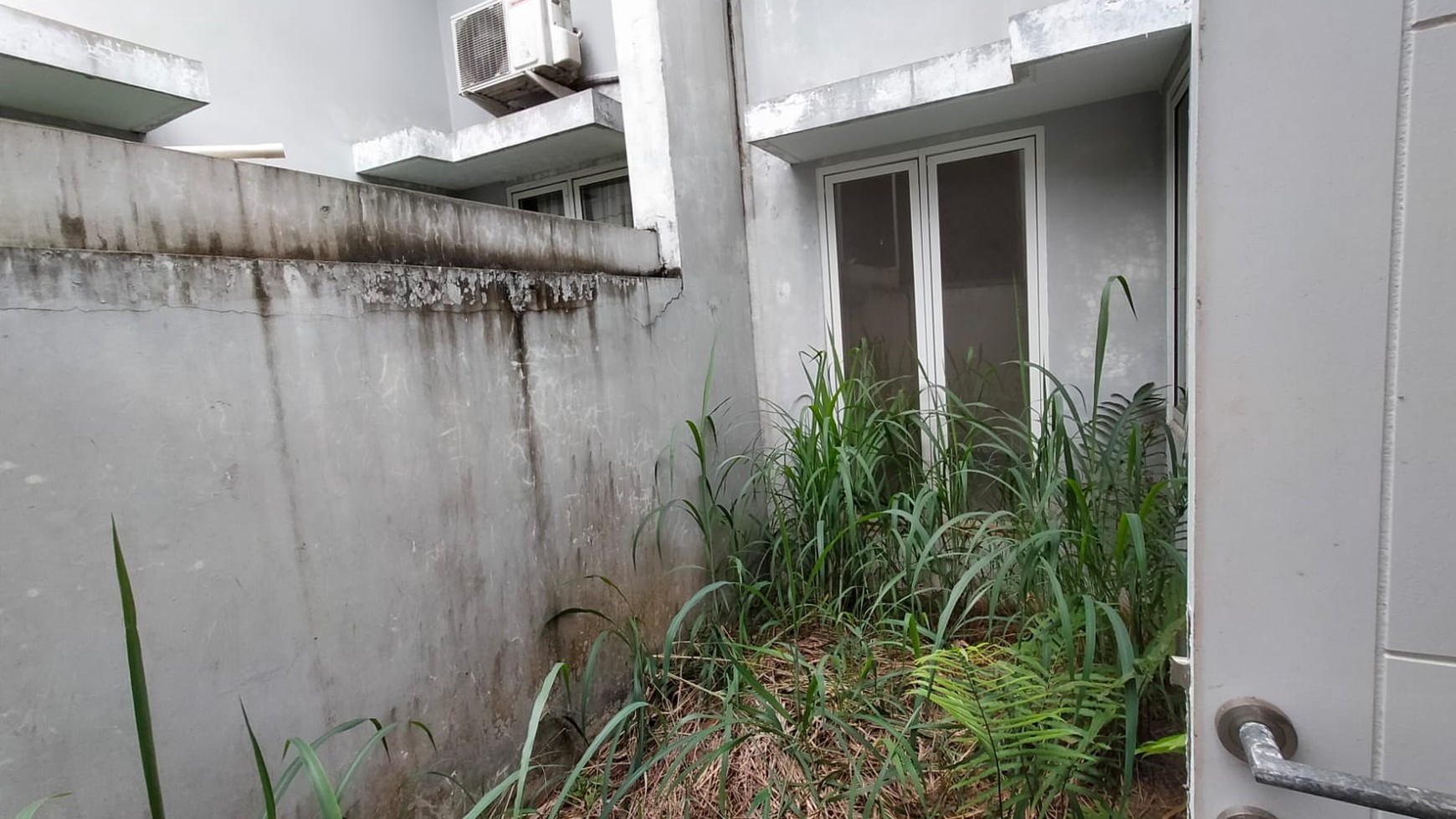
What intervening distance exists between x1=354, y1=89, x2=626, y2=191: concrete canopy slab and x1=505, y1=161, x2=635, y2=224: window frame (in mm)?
78

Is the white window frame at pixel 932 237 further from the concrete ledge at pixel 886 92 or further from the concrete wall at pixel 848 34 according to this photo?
the concrete ledge at pixel 886 92

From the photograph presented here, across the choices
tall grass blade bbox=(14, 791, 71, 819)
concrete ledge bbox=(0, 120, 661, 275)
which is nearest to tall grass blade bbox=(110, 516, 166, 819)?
tall grass blade bbox=(14, 791, 71, 819)

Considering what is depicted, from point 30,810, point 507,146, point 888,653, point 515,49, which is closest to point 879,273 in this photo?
point 888,653

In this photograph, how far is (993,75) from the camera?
246cm

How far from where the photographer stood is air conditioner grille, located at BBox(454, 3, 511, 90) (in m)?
4.04

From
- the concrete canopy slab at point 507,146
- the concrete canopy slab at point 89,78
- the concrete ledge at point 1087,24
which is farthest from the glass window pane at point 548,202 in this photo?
the concrete ledge at point 1087,24

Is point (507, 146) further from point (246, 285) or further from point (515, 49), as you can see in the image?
point (246, 285)

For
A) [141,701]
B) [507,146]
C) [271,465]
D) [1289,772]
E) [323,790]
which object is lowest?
[323,790]

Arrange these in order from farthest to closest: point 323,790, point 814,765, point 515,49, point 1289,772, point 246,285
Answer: point 515,49, point 814,765, point 246,285, point 323,790, point 1289,772

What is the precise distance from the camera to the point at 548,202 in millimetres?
4559

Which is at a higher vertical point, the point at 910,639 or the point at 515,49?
the point at 515,49

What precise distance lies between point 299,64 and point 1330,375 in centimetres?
519

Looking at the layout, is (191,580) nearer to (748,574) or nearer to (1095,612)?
(748,574)

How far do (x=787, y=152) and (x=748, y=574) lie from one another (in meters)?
2.02
